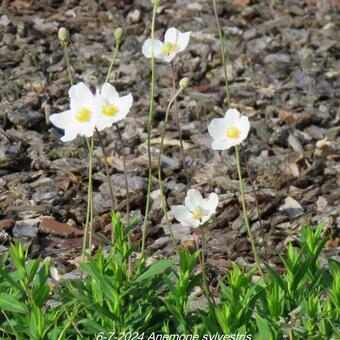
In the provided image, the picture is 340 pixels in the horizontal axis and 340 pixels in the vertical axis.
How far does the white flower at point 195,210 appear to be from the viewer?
311 centimetres

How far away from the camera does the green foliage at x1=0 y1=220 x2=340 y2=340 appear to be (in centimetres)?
282

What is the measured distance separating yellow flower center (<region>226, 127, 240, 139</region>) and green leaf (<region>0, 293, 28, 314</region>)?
32.9 inches

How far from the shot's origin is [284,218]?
4.39 meters

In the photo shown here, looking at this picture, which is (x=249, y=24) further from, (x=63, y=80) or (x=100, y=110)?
(x=100, y=110)

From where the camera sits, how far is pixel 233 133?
3166 millimetres

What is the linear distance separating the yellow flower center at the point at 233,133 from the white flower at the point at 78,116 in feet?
1.42

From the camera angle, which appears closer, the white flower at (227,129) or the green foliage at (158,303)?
the green foliage at (158,303)

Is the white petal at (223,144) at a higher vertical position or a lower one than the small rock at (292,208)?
higher

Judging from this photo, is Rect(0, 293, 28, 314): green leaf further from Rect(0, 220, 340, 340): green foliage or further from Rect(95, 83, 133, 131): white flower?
Rect(95, 83, 133, 131): white flower

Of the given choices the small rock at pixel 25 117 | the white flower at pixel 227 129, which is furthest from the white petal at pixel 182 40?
the small rock at pixel 25 117

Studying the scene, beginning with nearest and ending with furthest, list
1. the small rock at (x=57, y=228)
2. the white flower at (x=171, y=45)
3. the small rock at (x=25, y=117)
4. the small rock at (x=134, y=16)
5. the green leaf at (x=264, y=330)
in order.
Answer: the green leaf at (x=264, y=330) → the white flower at (x=171, y=45) → the small rock at (x=57, y=228) → the small rock at (x=25, y=117) → the small rock at (x=134, y=16)

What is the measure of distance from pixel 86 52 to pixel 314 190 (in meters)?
1.96

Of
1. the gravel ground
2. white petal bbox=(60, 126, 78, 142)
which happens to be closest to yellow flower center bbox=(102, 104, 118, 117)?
white petal bbox=(60, 126, 78, 142)

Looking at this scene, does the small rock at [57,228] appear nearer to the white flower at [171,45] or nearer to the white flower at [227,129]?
the white flower at [171,45]
